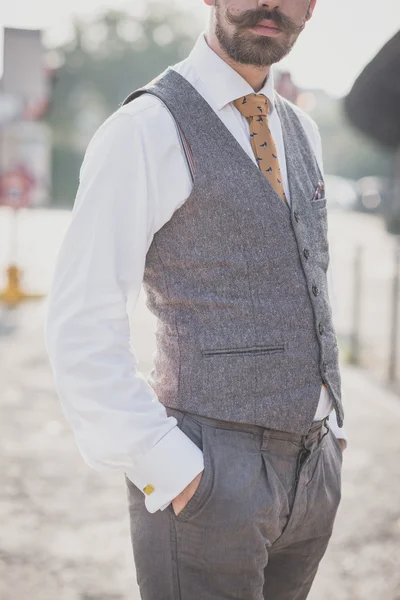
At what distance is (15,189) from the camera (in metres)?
11.7

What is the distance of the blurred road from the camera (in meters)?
3.58

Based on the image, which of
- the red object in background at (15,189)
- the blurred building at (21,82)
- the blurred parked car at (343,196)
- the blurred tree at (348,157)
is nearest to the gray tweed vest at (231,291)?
the blurred building at (21,82)

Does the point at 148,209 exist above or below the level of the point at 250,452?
above


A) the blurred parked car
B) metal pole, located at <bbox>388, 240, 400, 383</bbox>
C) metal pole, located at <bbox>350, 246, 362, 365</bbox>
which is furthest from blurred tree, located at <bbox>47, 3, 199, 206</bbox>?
metal pole, located at <bbox>388, 240, 400, 383</bbox>

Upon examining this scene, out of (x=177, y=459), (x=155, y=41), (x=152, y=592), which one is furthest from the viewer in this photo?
A: (x=155, y=41)

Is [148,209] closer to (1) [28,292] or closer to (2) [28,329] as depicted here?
(2) [28,329]

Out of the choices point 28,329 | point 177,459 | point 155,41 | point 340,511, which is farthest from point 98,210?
point 155,41

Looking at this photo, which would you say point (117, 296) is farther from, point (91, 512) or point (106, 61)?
point (106, 61)

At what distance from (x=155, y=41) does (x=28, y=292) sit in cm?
5751

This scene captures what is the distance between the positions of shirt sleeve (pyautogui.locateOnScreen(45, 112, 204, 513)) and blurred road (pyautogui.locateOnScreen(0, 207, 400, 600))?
1.77 meters

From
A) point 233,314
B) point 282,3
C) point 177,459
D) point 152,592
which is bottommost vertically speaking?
point 152,592

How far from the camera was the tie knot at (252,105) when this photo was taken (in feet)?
6.66

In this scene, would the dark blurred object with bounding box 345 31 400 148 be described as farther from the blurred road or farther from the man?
the blurred road

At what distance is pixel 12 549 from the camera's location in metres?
3.83
